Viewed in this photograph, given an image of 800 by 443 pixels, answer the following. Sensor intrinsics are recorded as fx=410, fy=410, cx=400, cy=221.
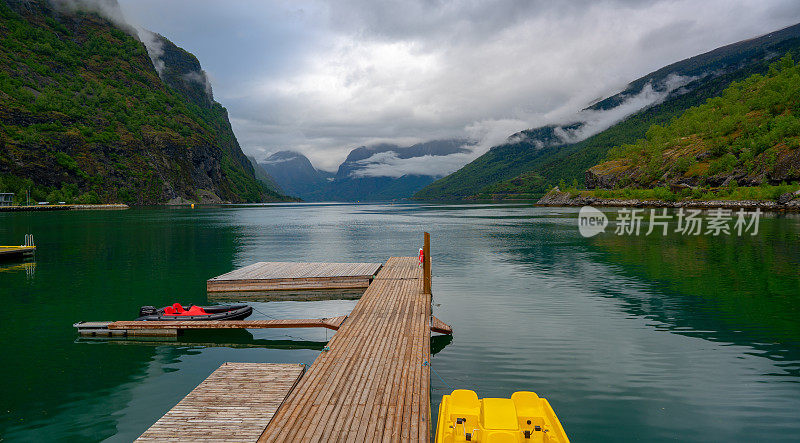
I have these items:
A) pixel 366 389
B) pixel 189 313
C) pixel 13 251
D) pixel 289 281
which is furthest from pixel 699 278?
pixel 13 251

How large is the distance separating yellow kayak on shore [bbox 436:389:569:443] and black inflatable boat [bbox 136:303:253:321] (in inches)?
606

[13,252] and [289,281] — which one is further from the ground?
[13,252]

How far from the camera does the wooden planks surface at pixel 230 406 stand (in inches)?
370

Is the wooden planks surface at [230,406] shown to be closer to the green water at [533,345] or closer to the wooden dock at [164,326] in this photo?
the green water at [533,345]

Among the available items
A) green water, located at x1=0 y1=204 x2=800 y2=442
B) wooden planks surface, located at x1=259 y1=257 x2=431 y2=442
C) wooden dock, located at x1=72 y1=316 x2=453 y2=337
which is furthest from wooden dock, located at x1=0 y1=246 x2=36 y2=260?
wooden planks surface, located at x1=259 y1=257 x2=431 y2=442

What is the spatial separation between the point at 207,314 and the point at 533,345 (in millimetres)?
16466

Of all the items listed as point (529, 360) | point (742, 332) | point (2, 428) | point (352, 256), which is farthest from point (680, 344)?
point (352, 256)

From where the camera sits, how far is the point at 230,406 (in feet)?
35.4

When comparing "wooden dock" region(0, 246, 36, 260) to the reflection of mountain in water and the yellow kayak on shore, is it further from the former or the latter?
the reflection of mountain in water

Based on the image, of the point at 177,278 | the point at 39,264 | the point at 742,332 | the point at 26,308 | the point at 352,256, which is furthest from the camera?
the point at 352,256

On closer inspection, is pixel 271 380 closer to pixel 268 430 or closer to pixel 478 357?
pixel 268 430

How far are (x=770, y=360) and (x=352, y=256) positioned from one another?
3836 cm

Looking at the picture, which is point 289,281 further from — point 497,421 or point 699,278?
point 699,278

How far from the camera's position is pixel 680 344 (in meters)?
18.2
